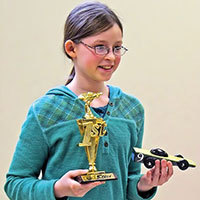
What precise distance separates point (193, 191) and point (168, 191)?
13cm

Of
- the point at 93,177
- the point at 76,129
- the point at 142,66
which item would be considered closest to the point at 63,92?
the point at 76,129

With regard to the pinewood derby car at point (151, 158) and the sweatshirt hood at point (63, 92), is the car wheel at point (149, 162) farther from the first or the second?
the sweatshirt hood at point (63, 92)

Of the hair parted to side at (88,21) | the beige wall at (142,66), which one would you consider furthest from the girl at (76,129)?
the beige wall at (142,66)

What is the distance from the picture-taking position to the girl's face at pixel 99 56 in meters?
0.96

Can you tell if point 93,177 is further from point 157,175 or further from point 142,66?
point 142,66

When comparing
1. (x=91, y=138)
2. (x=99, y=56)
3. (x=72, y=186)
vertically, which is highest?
(x=99, y=56)

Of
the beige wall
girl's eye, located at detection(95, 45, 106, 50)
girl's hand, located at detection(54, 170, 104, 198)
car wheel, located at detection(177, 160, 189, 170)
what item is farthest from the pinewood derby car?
the beige wall

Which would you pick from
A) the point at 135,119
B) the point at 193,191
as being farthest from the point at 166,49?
the point at 135,119

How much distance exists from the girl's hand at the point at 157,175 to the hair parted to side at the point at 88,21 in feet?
1.13

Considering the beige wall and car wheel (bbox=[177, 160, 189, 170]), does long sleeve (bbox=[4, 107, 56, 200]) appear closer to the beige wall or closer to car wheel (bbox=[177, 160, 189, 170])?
Result: car wheel (bbox=[177, 160, 189, 170])

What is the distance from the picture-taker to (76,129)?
3.21ft

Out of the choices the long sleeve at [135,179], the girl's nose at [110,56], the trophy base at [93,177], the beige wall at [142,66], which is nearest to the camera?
the trophy base at [93,177]

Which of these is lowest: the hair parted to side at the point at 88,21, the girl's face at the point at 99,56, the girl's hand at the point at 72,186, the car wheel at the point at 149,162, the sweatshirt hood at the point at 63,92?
the girl's hand at the point at 72,186

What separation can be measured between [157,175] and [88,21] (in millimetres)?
407
